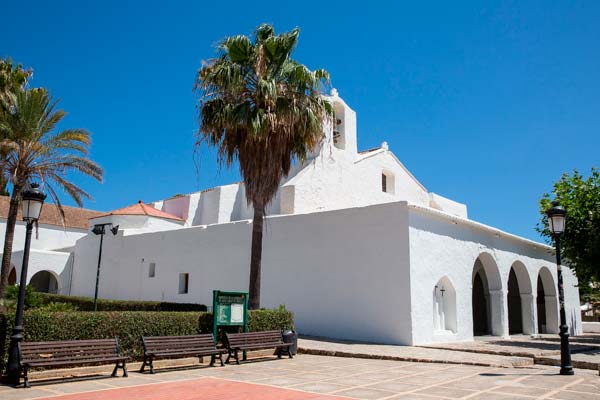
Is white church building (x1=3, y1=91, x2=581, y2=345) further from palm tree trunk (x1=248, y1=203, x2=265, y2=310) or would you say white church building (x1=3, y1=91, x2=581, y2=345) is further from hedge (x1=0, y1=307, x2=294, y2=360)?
hedge (x1=0, y1=307, x2=294, y2=360)

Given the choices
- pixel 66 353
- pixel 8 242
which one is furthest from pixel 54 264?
pixel 66 353

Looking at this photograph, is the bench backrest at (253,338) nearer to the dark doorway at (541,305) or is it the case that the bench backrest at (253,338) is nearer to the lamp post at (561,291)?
the lamp post at (561,291)

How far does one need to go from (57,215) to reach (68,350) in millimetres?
32371

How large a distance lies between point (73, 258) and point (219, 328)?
22.3 meters

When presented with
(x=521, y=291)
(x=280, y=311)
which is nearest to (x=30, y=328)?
(x=280, y=311)

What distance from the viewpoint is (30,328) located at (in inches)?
385

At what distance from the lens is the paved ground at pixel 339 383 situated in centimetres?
817

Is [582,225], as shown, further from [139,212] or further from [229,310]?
[139,212]

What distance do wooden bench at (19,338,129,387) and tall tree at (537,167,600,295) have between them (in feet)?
47.1

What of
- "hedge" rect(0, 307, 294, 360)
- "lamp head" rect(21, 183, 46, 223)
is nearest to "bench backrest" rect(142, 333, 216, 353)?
"hedge" rect(0, 307, 294, 360)

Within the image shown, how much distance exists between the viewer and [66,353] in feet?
30.7

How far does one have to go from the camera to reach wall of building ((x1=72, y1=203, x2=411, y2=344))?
16484mm

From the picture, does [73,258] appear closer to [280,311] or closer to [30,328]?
[280,311]

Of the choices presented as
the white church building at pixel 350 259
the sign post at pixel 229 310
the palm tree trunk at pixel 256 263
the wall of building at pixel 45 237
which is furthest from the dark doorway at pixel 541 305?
the wall of building at pixel 45 237
